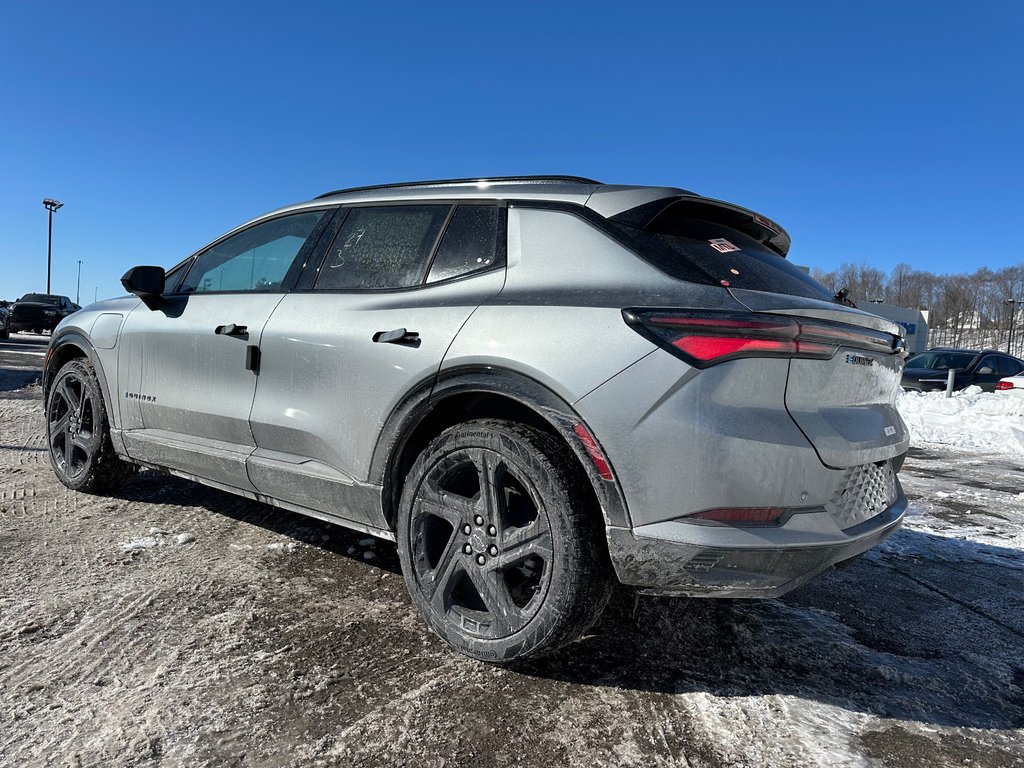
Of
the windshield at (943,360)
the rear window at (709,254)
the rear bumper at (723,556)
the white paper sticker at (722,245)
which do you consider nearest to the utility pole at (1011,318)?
the windshield at (943,360)

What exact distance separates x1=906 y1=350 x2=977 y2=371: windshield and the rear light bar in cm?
1428

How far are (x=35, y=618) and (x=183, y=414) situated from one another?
116 cm

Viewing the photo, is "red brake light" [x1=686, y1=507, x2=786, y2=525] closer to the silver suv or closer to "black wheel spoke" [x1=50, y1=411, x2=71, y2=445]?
the silver suv

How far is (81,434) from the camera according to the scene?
412 centimetres

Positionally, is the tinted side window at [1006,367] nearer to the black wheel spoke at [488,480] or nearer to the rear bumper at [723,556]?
the rear bumper at [723,556]

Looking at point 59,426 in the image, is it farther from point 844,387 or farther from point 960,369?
point 960,369

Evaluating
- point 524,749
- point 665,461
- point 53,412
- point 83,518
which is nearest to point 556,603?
point 524,749

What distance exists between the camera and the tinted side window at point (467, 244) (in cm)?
251

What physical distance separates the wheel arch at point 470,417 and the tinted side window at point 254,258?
3.89ft

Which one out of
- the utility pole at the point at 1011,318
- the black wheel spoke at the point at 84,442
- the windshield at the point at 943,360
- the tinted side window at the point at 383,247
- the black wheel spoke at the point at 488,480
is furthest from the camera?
the utility pole at the point at 1011,318

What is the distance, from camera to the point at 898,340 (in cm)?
253

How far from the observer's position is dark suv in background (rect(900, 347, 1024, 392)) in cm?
1339

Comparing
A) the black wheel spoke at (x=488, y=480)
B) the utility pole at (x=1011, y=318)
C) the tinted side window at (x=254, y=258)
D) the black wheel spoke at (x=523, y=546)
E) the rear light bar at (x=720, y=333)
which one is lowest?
the black wheel spoke at (x=523, y=546)

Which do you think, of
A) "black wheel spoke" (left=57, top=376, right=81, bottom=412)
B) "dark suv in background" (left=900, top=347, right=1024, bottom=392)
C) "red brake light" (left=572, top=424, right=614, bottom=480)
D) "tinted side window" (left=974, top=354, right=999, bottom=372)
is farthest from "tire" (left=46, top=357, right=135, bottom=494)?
"tinted side window" (left=974, top=354, right=999, bottom=372)
